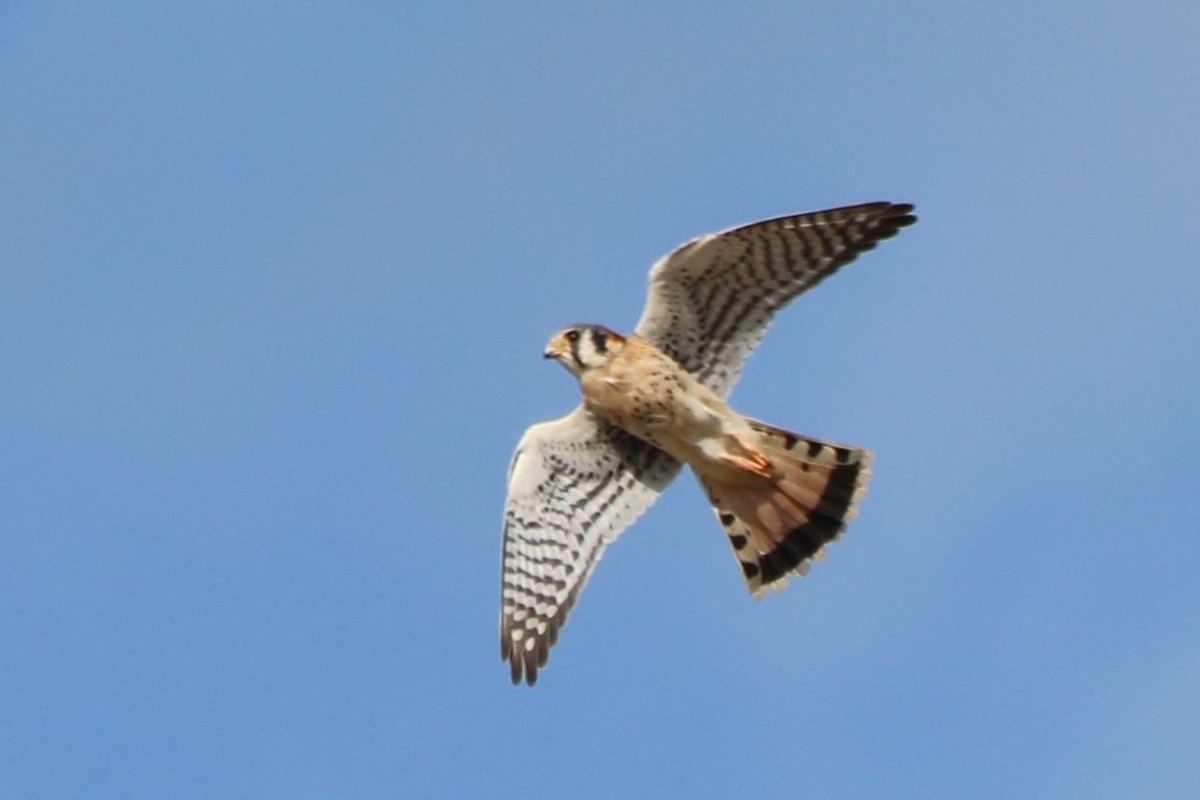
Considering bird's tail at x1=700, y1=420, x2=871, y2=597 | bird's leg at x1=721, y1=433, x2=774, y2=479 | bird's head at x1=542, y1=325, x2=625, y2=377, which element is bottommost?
bird's tail at x1=700, y1=420, x2=871, y2=597

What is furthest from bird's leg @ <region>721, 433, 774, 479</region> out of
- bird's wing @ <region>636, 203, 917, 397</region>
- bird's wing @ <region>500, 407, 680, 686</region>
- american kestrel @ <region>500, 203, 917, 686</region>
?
bird's wing @ <region>500, 407, 680, 686</region>

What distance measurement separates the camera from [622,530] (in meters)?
13.9

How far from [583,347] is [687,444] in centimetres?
79

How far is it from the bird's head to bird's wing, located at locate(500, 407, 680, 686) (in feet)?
1.67

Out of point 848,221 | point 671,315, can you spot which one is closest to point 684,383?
point 671,315

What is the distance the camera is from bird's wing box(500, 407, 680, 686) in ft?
45.7

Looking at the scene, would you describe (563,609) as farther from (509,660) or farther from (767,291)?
(767,291)

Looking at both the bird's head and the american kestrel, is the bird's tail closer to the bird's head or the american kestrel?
the american kestrel

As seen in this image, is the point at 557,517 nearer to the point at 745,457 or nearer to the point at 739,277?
the point at 745,457

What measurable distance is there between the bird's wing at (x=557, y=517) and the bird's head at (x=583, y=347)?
0.51 meters

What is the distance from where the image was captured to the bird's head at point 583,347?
13414 millimetres

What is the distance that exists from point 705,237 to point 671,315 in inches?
22.0

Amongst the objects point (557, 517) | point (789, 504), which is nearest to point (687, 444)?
point (789, 504)

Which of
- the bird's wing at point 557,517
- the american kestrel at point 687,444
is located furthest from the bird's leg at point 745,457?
the bird's wing at point 557,517
